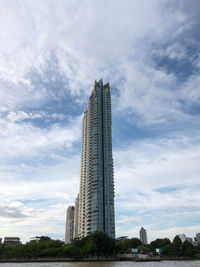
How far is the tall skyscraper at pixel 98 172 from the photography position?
145250mm

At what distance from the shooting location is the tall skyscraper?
14525cm

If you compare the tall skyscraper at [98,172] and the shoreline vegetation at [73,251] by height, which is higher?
the tall skyscraper at [98,172]

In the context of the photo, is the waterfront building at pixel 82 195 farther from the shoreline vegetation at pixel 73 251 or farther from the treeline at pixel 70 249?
the treeline at pixel 70 249

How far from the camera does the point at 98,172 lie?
6122 inches

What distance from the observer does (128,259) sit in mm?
118125

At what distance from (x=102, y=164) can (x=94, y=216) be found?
32381mm

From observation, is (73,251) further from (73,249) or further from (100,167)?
(100,167)

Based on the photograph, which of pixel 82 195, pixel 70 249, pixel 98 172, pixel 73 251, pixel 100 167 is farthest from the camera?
pixel 82 195

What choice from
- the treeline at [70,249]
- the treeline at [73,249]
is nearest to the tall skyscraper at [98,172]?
the treeline at [73,249]

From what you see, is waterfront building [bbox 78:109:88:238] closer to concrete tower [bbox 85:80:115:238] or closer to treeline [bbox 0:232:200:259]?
concrete tower [bbox 85:80:115:238]

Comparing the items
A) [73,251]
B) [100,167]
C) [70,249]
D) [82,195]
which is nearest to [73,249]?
[73,251]

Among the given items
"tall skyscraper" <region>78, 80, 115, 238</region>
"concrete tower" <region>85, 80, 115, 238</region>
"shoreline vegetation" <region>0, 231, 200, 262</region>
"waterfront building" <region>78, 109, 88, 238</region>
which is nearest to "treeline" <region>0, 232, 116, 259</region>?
"shoreline vegetation" <region>0, 231, 200, 262</region>

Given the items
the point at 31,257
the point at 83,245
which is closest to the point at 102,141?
the point at 83,245

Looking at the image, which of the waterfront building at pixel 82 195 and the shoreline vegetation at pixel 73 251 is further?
the waterfront building at pixel 82 195
